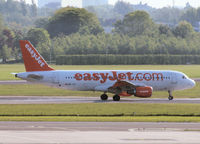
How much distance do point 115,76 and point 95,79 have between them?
226 centimetres

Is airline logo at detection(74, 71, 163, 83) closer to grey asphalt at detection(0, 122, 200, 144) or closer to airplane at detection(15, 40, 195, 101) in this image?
airplane at detection(15, 40, 195, 101)

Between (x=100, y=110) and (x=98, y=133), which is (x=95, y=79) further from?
(x=98, y=133)

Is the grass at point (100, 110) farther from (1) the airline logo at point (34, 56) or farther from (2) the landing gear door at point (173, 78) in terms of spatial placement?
(2) the landing gear door at point (173, 78)

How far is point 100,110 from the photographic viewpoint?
4741 cm

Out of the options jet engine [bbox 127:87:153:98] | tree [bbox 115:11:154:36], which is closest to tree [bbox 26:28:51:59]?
tree [bbox 115:11:154:36]

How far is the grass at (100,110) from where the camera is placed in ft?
150

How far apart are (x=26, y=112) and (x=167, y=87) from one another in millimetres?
20190

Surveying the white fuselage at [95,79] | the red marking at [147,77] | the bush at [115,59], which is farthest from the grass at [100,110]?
the bush at [115,59]

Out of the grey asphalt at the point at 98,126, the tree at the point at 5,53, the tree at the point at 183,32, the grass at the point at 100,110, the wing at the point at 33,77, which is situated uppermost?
the tree at the point at 183,32

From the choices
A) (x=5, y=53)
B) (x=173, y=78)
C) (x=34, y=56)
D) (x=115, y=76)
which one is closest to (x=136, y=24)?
(x=5, y=53)

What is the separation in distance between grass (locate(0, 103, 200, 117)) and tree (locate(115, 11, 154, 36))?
13329 cm

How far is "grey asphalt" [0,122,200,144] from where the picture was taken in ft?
98.2

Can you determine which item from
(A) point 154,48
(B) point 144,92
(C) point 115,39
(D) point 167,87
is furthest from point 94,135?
(C) point 115,39

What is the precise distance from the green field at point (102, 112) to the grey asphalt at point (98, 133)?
3585 millimetres
